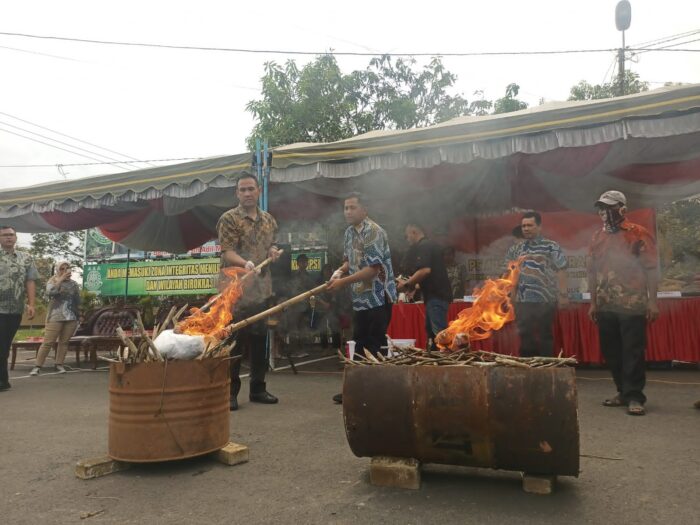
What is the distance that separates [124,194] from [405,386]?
6.63 meters

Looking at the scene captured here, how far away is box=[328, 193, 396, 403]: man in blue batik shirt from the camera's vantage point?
176 inches

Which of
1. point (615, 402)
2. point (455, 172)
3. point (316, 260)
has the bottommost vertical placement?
point (615, 402)

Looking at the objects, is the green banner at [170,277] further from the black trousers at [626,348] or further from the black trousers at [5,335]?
the black trousers at [626,348]

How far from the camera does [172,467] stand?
3.13 m

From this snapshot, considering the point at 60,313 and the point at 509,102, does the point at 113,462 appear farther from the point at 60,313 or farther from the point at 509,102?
the point at 509,102

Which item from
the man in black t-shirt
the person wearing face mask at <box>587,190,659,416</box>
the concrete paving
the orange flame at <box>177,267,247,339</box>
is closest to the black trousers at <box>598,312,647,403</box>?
the person wearing face mask at <box>587,190,659,416</box>

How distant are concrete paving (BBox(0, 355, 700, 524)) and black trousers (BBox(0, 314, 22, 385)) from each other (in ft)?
7.24

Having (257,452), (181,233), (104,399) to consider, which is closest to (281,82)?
(181,233)

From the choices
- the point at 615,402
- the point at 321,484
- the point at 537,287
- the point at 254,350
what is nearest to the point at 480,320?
the point at 321,484

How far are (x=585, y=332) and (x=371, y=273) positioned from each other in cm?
424

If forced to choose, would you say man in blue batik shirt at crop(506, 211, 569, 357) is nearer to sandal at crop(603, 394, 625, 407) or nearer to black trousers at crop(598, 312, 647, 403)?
black trousers at crop(598, 312, 647, 403)

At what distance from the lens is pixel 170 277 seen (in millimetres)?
12945

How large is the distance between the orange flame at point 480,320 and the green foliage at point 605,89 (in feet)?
55.9

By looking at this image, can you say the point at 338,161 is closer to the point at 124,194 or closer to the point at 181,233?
the point at 124,194
